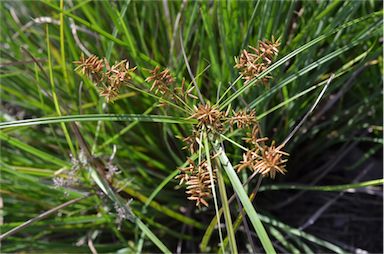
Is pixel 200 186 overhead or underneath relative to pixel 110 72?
underneath

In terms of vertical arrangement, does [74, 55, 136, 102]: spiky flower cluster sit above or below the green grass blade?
above

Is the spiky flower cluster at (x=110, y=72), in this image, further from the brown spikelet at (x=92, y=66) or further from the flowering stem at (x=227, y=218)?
the flowering stem at (x=227, y=218)

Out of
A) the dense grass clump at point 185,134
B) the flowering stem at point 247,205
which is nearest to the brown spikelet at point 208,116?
the flowering stem at point 247,205

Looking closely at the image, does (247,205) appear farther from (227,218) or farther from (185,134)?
(185,134)

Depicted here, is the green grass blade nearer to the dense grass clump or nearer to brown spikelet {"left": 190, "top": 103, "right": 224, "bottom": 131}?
brown spikelet {"left": 190, "top": 103, "right": 224, "bottom": 131}

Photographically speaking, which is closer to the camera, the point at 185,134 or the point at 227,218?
the point at 227,218

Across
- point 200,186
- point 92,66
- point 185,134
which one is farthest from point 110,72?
point 185,134

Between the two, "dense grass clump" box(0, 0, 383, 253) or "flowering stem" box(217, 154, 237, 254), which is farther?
"dense grass clump" box(0, 0, 383, 253)

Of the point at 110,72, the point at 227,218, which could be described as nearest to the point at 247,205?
the point at 227,218

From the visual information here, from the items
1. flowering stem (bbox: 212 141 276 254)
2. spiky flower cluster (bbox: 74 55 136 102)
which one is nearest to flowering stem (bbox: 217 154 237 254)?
flowering stem (bbox: 212 141 276 254)
